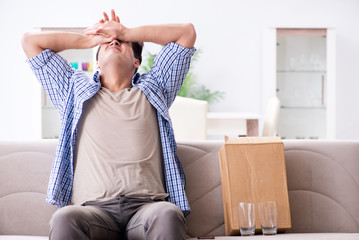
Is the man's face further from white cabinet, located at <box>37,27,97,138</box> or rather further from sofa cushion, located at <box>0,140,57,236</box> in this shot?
white cabinet, located at <box>37,27,97,138</box>

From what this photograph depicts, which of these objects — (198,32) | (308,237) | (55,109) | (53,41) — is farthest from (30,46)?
(198,32)

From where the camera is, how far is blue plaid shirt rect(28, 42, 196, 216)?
1974 mm

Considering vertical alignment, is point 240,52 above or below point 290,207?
above

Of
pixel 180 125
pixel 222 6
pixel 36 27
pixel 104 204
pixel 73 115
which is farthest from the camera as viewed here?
pixel 222 6

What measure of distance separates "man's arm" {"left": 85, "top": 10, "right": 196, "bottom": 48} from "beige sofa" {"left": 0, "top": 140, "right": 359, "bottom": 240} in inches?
18.3

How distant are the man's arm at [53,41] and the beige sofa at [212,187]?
0.40 meters

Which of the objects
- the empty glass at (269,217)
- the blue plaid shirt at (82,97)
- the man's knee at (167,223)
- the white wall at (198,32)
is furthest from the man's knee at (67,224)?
the white wall at (198,32)

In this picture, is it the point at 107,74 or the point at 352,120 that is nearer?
the point at 107,74

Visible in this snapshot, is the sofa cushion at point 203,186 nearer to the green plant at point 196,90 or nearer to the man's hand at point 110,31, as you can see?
the man's hand at point 110,31

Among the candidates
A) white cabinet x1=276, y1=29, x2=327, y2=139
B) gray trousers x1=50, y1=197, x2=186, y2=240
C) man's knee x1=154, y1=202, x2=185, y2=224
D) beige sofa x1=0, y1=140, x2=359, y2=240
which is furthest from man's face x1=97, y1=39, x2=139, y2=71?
white cabinet x1=276, y1=29, x2=327, y2=139

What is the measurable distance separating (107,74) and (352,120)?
462 centimetres

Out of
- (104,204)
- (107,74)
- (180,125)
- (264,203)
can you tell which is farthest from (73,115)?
(180,125)

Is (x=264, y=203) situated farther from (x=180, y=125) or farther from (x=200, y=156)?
(x=180, y=125)

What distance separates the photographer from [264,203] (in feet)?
6.39
